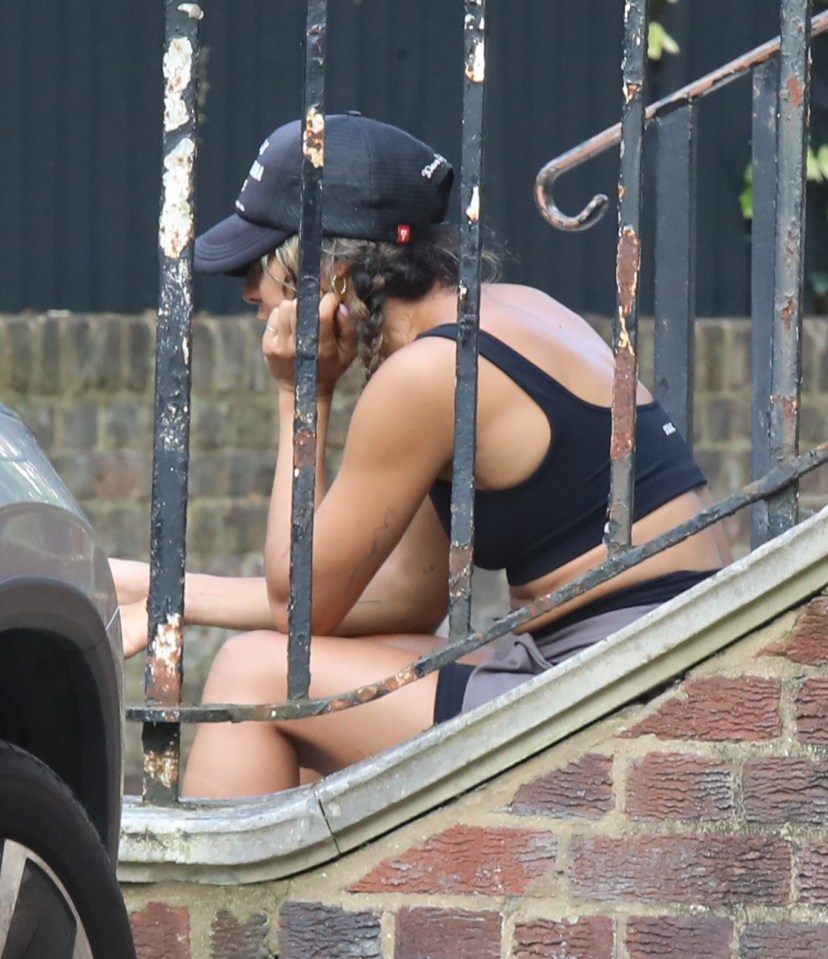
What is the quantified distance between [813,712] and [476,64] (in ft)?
3.08

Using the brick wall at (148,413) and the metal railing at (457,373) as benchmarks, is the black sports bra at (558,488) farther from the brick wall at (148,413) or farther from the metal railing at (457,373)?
the brick wall at (148,413)

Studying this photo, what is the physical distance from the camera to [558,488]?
3129mm

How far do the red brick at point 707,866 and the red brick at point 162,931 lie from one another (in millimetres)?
567

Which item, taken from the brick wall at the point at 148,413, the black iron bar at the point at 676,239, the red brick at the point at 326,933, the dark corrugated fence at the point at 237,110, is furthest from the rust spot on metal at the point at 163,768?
the dark corrugated fence at the point at 237,110

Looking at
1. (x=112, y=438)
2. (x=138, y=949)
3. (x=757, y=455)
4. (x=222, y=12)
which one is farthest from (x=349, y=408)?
(x=138, y=949)

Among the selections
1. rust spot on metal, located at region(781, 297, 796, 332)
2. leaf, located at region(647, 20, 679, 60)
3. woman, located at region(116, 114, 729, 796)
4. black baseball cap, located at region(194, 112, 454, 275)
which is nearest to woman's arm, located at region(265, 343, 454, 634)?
woman, located at region(116, 114, 729, 796)

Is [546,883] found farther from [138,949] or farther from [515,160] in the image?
A: [515,160]

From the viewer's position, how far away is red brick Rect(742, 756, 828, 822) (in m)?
2.76

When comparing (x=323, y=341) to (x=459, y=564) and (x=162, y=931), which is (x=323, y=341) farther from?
(x=162, y=931)

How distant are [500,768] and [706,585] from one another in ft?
1.18

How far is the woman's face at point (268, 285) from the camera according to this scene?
3287 mm

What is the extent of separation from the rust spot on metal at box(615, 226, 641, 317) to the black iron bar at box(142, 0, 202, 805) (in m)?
0.57

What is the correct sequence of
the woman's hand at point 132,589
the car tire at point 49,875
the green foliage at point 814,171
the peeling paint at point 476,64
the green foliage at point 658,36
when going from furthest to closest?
the green foliage at point 814,171
the green foliage at point 658,36
the woman's hand at point 132,589
the peeling paint at point 476,64
the car tire at point 49,875

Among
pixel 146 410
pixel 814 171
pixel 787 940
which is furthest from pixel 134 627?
pixel 814 171
